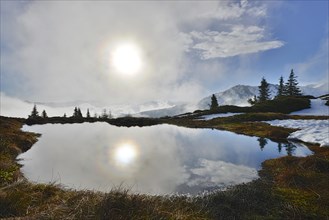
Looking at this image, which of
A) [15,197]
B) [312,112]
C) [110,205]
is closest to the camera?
[110,205]

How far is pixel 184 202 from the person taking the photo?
34.2ft

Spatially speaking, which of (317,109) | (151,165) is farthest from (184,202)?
(317,109)

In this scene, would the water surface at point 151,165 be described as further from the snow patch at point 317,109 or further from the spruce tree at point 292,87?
the spruce tree at point 292,87

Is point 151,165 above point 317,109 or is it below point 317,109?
below

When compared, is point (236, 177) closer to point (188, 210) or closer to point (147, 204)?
point (188, 210)

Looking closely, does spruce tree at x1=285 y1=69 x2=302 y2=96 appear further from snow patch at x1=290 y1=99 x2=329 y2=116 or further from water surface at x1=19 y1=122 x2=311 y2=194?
water surface at x1=19 y1=122 x2=311 y2=194

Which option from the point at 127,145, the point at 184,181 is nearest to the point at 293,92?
the point at 127,145

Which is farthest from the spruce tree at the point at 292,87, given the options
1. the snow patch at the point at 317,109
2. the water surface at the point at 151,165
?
the water surface at the point at 151,165

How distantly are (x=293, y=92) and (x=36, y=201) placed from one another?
117 meters

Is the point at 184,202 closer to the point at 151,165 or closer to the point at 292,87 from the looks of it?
the point at 151,165

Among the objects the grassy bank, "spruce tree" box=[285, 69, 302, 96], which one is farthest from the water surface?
"spruce tree" box=[285, 69, 302, 96]

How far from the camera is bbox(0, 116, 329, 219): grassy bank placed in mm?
7369

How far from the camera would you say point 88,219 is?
256 inches

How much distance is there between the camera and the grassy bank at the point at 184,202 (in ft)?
24.2
